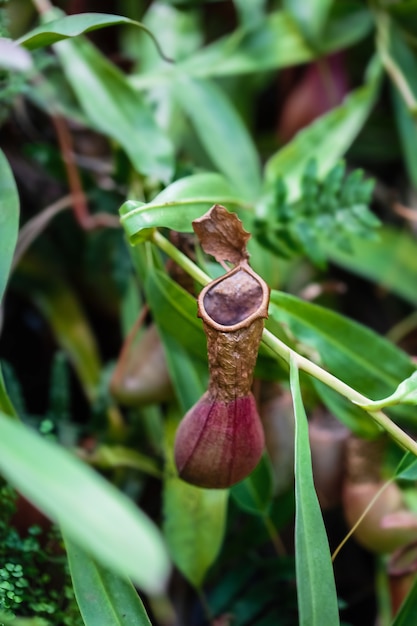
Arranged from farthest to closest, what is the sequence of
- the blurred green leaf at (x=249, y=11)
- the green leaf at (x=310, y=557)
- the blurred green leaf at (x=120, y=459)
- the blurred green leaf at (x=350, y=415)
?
the blurred green leaf at (x=249, y=11), the blurred green leaf at (x=120, y=459), the blurred green leaf at (x=350, y=415), the green leaf at (x=310, y=557)

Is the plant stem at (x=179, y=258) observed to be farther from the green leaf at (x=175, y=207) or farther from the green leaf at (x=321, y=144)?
the green leaf at (x=321, y=144)

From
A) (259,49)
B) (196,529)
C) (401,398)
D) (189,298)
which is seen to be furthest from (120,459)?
(259,49)

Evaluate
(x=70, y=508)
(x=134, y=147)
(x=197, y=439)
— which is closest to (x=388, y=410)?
(x=197, y=439)

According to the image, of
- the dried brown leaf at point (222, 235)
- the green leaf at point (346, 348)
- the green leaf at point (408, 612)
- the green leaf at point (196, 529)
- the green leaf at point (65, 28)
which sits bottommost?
the green leaf at point (408, 612)

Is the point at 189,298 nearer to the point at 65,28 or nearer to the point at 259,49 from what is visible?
the point at 65,28

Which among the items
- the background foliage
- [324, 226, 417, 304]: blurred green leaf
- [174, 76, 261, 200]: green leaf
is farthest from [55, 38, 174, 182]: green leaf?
[324, 226, 417, 304]: blurred green leaf

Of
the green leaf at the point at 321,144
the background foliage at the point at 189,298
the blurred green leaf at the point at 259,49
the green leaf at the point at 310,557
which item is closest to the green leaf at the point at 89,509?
the background foliage at the point at 189,298
